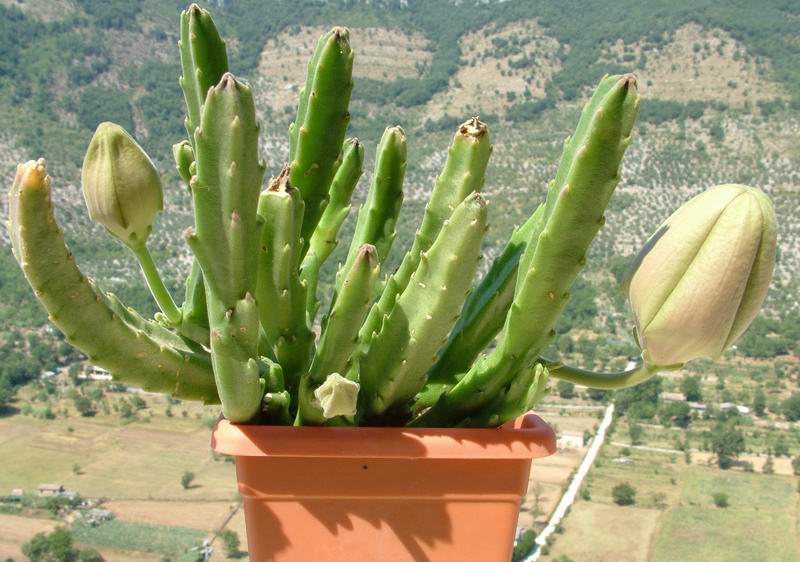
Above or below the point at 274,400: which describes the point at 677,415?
below

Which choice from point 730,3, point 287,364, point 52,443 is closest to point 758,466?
point 52,443

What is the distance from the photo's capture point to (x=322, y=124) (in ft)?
3.91

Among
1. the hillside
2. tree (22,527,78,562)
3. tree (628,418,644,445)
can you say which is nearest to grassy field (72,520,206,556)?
tree (22,527,78,562)

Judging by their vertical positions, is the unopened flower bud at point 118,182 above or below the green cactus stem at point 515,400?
above

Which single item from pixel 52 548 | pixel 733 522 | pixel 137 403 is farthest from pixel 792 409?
pixel 52 548

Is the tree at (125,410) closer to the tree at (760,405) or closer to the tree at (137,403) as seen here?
the tree at (137,403)

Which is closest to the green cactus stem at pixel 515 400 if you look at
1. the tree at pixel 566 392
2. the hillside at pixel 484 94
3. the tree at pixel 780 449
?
the hillside at pixel 484 94

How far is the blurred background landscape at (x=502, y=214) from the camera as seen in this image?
1878 centimetres

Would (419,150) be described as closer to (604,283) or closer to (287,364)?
(604,283)

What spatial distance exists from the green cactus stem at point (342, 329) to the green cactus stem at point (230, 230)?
0.07 m

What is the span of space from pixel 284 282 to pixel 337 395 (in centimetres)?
18

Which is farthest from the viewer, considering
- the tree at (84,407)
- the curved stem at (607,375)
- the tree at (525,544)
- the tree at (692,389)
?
the tree at (692,389)

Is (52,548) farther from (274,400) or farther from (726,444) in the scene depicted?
(274,400)

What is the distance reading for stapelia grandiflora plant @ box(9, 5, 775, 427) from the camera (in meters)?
0.91
